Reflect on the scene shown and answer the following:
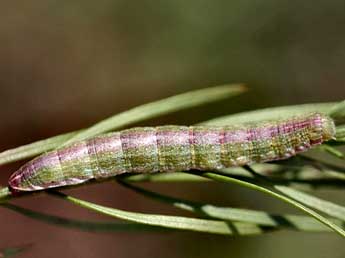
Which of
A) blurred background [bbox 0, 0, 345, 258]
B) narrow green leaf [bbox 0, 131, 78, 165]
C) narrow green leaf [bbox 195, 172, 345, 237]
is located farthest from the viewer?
blurred background [bbox 0, 0, 345, 258]

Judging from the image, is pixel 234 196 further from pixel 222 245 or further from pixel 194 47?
pixel 194 47

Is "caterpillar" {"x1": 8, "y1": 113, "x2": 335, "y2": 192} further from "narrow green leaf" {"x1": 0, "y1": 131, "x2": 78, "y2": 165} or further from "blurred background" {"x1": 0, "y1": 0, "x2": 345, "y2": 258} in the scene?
"blurred background" {"x1": 0, "y1": 0, "x2": 345, "y2": 258}

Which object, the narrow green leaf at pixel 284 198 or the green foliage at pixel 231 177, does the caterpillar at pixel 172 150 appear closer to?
the green foliage at pixel 231 177

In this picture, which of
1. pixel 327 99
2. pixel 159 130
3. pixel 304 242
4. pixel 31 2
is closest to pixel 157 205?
pixel 304 242

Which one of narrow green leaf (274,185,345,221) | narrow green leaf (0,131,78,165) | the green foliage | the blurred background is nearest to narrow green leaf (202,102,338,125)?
the green foliage

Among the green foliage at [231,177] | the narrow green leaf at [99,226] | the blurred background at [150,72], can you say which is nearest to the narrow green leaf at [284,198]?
the green foliage at [231,177]

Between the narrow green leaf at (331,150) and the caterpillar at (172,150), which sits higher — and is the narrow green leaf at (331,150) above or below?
below
